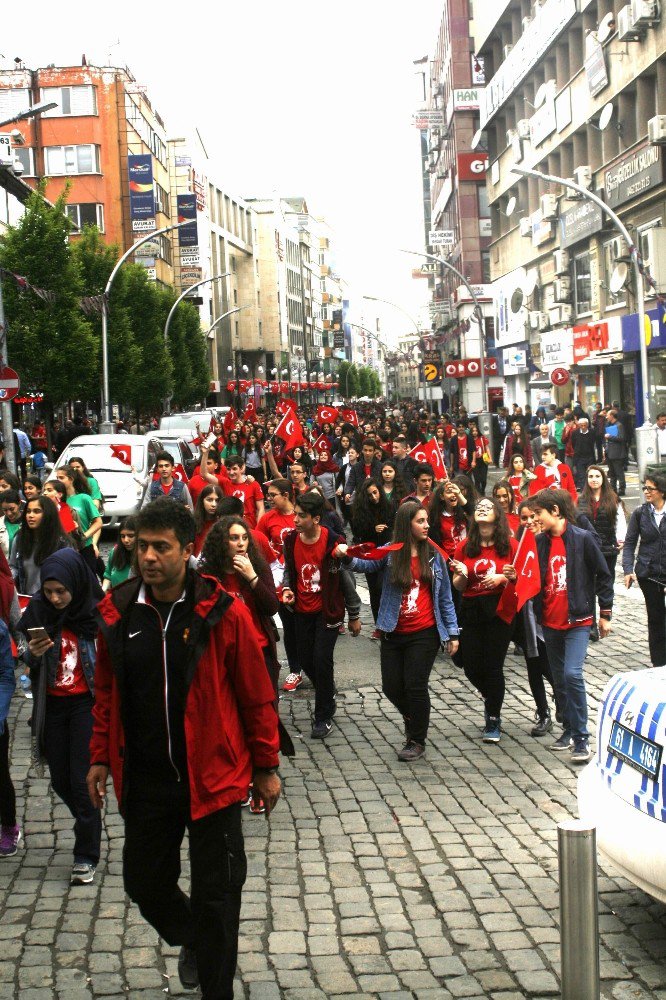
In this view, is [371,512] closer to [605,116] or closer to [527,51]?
[605,116]

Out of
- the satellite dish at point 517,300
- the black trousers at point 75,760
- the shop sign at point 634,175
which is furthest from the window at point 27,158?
the black trousers at point 75,760

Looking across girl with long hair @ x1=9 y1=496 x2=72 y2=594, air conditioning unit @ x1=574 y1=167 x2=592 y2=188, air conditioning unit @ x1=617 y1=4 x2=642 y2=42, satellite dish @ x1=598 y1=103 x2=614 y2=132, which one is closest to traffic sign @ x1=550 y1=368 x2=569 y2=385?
air conditioning unit @ x1=574 y1=167 x2=592 y2=188

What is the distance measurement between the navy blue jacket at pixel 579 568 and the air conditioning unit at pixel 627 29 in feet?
90.0

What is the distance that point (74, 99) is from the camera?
229 feet

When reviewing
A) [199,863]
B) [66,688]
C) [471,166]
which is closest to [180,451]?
[66,688]

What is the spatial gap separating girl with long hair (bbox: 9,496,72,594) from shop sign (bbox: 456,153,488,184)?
69662mm

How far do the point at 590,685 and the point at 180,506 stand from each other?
6.35 m

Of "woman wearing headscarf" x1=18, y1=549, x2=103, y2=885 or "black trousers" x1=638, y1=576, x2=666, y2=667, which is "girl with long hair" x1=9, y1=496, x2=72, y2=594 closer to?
"woman wearing headscarf" x1=18, y1=549, x2=103, y2=885

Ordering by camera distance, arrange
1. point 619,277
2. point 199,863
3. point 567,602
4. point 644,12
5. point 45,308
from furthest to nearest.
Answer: point 45,308 < point 619,277 < point 644,12 < point 567,602 < point 199,863

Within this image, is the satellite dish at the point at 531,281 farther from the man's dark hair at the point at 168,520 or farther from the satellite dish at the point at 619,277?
the man's dark hair at the point at 168,520

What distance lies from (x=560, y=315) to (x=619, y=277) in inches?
361

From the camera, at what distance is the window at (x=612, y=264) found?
3676cm

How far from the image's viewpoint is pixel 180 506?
4.78m

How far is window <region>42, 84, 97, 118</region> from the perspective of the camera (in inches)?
2736
